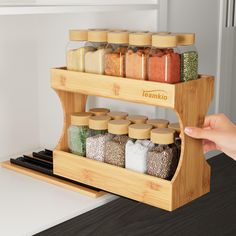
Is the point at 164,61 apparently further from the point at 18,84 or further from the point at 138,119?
the point at 18,84

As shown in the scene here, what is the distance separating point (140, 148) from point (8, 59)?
724 millimetres

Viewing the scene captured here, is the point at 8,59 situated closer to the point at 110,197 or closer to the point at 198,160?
the point at 110,197

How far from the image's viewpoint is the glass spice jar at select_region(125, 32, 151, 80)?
1.39 metres

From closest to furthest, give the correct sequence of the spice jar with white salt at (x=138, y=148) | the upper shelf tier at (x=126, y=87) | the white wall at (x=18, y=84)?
1. the upper shelf tier at (x=126, y=87)
2. the spice jar with white salt at (x=138, y=148)
3. the white wall at (x=18, y=84)

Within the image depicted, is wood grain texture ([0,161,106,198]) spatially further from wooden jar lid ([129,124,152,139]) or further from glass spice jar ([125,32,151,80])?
glass spice jar ([125,32,151,80])

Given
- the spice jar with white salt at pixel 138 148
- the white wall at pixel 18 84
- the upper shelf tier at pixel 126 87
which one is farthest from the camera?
the white wall at pixel 18 84

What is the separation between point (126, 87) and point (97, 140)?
208mm

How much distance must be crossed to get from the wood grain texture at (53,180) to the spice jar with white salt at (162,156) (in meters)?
0.22

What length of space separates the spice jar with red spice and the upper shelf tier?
34mm

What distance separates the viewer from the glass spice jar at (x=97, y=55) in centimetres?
148

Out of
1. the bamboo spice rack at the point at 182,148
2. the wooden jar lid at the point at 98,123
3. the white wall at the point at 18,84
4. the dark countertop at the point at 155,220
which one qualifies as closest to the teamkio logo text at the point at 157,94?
the bamboo spice rack at the point at 182,148

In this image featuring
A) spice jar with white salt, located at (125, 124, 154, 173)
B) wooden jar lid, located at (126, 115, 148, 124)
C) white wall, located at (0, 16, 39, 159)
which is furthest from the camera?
white wall, located at (0, 16, 39, 159)

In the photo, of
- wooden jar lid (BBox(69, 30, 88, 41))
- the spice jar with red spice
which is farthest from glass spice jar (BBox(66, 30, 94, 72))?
the spice jar with red spice

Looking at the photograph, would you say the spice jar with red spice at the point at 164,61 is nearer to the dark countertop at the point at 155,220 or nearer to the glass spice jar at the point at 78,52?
the glass spice jar at the point at 78,52
